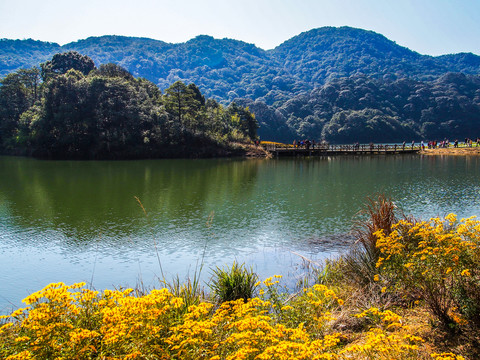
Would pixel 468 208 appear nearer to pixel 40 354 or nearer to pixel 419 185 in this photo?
pixel 419 185

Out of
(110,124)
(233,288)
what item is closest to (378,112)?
(110,124)

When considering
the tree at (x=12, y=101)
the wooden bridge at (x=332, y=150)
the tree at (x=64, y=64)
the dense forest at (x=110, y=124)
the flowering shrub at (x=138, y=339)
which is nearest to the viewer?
the flowering shrub at (x=138, y=339)

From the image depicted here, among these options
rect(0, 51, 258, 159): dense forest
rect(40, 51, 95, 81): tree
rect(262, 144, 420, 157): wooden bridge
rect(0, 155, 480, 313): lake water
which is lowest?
rect(0, 155, 480, 313): lake water

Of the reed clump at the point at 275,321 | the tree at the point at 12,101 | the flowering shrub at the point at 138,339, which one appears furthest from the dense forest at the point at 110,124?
the flowering shrub at the point at 138,339

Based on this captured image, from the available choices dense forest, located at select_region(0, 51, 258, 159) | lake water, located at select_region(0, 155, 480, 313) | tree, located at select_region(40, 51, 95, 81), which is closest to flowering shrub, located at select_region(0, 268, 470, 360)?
lake water, located at select_region(0, 155, 480, 313)

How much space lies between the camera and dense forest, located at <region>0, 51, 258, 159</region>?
52.2 metres

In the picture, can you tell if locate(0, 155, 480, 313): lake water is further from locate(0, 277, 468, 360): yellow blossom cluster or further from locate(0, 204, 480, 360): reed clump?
locate(0, 277, 468, 360): yellow blossom cluster

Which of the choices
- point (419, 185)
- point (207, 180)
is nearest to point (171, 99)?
point (207, 180)

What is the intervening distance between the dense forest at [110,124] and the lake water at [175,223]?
25822mm

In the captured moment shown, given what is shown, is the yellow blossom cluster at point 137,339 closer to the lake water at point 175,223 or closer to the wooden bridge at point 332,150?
the lake water at point 175,223

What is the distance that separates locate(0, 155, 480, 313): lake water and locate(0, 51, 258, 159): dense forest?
25.8m

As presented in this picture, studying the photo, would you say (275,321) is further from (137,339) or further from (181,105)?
(181,105)

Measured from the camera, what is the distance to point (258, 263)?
34.2 ft

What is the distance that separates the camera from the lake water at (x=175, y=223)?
998cm
